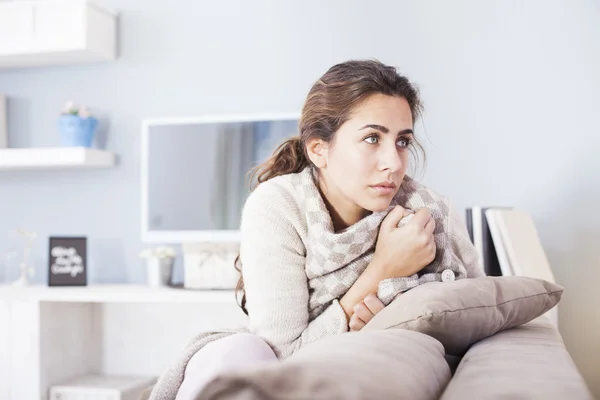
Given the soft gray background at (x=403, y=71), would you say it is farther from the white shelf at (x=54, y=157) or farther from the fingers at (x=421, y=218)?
the fingers at (x=421, y=218)

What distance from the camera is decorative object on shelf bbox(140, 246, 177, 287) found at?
10.3ft

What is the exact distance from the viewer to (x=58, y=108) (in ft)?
11.6

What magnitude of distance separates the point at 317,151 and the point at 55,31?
6.86ft

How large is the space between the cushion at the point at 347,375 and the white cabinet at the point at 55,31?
2822 millimetres

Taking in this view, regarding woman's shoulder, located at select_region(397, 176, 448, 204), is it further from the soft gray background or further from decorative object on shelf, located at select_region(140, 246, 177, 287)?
decorative object on shelf, located at select_region(140, 246, 177, 287)

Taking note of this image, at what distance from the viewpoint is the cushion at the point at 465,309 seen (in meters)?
1.11

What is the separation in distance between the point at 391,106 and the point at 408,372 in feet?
3.14

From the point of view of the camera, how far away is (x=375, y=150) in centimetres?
151

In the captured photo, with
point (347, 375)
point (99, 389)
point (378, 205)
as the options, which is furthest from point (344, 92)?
point (99, 389)

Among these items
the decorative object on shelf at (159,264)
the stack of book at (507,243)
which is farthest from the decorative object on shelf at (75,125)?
the stack of book at (507,243)

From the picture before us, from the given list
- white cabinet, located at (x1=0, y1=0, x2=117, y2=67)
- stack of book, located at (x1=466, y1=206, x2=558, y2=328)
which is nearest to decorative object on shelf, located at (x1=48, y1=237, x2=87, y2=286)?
white cabinet, located at (x1=0, y1=0, x2=117, y2=67)

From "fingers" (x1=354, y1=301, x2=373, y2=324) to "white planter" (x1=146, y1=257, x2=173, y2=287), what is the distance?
72.7 inches

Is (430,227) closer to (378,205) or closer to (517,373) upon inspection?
(378,205)

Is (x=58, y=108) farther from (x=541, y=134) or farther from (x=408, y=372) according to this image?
(x=408, y=372)
